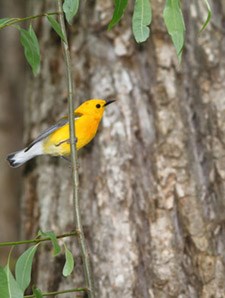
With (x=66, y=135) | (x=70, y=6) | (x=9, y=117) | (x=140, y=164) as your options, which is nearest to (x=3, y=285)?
(x=70, y=6)

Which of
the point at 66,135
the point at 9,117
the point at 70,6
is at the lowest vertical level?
the point at 66,135

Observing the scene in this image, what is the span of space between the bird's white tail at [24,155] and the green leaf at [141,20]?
119 cm

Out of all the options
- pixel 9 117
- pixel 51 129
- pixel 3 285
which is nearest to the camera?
pixel 3 285

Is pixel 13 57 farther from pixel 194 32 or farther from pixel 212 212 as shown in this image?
pixel 212 212

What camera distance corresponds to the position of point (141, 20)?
1.72 meters

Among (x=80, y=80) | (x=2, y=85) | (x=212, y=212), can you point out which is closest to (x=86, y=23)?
(x=80, y=80)

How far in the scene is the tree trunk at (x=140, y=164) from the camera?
271cm

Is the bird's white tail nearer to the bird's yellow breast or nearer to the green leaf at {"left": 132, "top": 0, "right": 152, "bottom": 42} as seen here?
the bird's yellow breast

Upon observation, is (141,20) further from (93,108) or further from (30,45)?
(93,108)

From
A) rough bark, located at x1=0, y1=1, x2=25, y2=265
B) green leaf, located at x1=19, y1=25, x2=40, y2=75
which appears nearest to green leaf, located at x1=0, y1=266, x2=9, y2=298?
green leaf, located at x1=19, y1=25, x2=40, y2=75

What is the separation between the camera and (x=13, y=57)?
5480 millimetres

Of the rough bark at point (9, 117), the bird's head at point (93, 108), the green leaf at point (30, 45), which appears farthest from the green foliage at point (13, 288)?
the rough bark at point (9, 117)

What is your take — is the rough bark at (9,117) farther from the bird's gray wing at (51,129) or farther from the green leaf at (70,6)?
the green leaf at (70,6)

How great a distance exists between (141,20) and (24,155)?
49.3 inches
